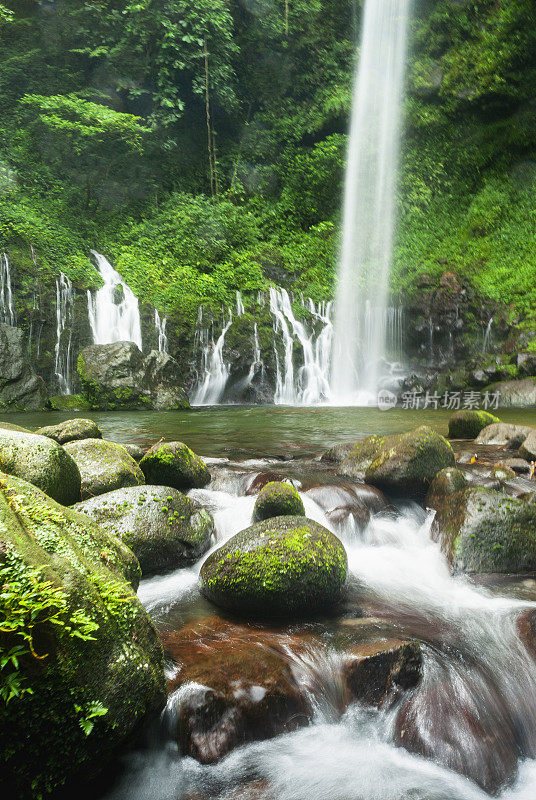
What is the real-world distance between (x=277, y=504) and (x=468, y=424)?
5868 mm

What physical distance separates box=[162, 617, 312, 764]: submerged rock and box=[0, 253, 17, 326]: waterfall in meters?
15.4

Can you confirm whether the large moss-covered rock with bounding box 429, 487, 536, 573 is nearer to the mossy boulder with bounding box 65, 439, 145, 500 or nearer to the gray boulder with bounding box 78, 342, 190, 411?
the mossy boulder with bounding box 65, 439, 145, 500

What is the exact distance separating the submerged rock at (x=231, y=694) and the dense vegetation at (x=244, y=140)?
53.9ft

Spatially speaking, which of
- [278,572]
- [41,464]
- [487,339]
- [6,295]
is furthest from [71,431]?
[487,339]

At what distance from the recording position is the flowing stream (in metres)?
2.16

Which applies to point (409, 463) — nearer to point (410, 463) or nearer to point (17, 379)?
point (410, 463)

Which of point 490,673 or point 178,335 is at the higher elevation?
point 178,335

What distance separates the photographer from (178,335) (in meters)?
17.4

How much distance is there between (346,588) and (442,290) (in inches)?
704

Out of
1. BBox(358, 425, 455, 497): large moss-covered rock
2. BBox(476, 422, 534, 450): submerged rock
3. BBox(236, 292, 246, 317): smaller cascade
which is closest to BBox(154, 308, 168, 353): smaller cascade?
BBox(236, 292, 246, 317): smaller cascade

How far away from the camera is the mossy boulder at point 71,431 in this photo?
604 centimetres

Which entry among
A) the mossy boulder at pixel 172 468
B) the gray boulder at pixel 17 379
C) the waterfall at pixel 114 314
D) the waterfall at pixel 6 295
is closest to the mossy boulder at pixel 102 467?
the mossy boulder at pixel 172 468

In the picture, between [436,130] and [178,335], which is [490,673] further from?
[436,130]

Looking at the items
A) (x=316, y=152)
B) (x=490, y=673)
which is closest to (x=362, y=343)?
(x=316, y=152)
